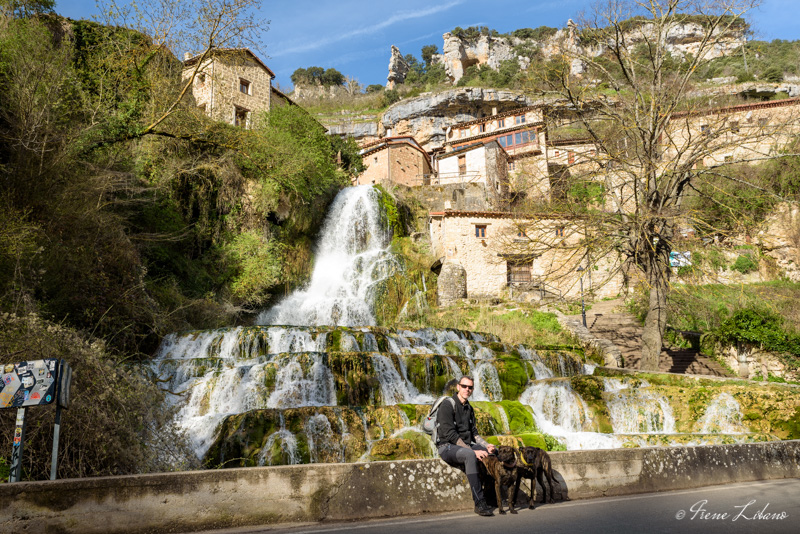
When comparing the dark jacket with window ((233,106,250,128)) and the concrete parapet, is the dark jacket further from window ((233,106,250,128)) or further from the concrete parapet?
window ((233,106,250,128))

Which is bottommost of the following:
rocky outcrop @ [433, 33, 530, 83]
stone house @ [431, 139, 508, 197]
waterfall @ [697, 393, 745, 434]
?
waterfall @ [697, 393, 745, 434]

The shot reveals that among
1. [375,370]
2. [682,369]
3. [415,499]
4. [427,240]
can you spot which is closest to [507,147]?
[427,240]

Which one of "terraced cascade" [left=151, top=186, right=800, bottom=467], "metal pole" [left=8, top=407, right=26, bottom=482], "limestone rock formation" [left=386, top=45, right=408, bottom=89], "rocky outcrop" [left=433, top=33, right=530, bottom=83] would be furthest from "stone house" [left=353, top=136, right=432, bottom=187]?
"limestone rock formation" [left=386, top=45, right=408, bottom=89]

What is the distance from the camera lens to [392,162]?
4022cm

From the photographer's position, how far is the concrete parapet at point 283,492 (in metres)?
4.09

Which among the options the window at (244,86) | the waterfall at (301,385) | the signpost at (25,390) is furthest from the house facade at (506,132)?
the signpost at (25,390)

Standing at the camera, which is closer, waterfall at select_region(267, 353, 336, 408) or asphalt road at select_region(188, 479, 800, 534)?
asphalt road at select_region(188, 479, 800, 534)

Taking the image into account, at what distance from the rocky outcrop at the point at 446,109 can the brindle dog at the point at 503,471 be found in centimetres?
5189

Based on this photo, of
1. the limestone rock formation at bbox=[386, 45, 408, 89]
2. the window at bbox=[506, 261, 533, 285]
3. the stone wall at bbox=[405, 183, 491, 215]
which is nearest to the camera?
the window at bbox=[506, 261, 533, 285]

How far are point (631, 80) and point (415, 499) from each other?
13.6 m

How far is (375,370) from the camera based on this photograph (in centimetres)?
1168

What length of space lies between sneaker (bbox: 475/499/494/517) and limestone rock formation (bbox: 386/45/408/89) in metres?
84.1

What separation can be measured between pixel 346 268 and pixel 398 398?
45.3 ft

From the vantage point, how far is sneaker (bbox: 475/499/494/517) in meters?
4.95
